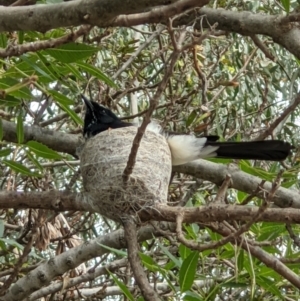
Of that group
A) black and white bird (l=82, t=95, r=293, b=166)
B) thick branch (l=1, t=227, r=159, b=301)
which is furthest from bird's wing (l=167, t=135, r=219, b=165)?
thick branch (l=1, t=227, r=159, b=301)

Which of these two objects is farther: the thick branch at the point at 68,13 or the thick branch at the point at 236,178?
the thick branch at the point at 236,178

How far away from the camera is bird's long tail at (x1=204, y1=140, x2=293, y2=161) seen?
2.80 m

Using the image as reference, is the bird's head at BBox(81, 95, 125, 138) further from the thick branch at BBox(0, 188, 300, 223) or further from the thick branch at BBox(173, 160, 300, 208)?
the thick branch at BBox(0, 188, 300, 223)

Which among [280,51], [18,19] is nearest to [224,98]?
[280,51]

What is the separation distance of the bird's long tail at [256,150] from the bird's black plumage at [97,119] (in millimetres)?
601

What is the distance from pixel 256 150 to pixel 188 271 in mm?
988

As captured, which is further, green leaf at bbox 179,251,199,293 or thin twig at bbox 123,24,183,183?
green leaf at bbox 179,251,199,293

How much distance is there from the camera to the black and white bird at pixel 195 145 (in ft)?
9.25

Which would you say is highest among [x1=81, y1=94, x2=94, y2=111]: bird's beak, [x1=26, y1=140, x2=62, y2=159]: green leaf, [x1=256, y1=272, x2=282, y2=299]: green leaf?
[x1=81, y1=94, x2=94, y2=111]: bird's beak

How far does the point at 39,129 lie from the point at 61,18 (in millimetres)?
1275

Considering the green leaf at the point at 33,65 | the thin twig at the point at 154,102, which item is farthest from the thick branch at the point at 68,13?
the green leaf at the point at 33,65

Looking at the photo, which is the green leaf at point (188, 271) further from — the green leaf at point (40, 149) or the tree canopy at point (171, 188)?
the green leaf at point (40, 149)

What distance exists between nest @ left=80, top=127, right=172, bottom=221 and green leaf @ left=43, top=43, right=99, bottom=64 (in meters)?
0.43

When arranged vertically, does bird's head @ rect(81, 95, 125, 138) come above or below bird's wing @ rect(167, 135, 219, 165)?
above
